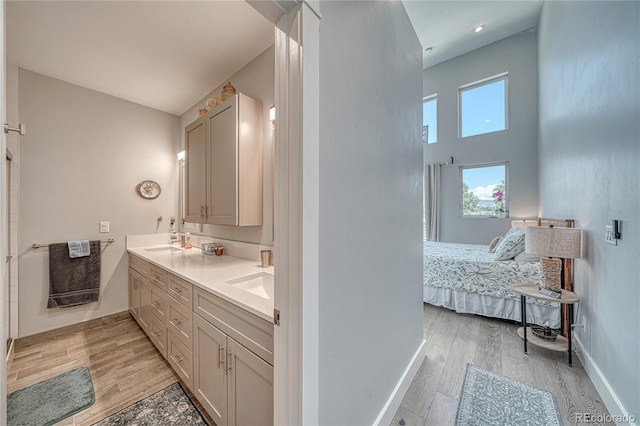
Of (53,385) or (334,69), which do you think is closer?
(334,69)

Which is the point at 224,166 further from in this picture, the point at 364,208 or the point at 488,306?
the point at 488,306

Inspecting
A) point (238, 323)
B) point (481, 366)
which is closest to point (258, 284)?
point (238, 323)

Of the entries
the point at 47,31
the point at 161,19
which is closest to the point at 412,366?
the point at 161,19

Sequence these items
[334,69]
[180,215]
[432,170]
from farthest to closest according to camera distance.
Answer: [432,170] < [180,215] < [334,69]

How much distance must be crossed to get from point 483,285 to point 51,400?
3.96m

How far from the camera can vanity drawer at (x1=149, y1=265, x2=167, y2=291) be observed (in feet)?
6.61

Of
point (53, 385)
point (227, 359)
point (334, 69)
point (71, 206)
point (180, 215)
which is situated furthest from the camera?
point (180, 215)

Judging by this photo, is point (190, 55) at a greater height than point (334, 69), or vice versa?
point (190, 55)

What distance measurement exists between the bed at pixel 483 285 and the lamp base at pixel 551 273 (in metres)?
0.46

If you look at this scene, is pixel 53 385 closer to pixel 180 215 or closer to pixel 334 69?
pixel 180 215

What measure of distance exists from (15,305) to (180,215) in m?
1.70

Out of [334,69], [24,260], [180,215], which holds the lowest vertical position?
[24,260]

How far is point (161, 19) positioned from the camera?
1.85 meters

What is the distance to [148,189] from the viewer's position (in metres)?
3.22
